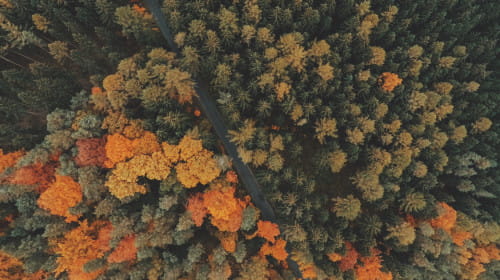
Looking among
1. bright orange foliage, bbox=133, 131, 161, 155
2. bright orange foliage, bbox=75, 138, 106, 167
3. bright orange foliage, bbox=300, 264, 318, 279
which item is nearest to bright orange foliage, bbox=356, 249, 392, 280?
bright orange foliage, bbox=300, 264, 318, 279

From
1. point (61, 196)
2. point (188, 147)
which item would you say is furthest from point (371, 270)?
point (61, 196)

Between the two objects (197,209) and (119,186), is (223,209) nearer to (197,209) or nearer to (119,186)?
(197,209)

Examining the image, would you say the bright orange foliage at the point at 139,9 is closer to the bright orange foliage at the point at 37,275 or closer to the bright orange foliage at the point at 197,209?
the bright orange foliage at the point at 197,209

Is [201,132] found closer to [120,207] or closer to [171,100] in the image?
[171,100]

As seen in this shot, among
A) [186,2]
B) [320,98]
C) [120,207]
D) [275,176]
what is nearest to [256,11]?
[186,2]

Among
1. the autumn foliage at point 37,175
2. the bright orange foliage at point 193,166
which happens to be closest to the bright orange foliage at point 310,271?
the bright orange foliage at point 193,166

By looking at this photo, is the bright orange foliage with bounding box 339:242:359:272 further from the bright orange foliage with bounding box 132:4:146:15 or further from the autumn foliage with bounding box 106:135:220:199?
the bright orange foliage with bounding box 132:4:146:15
